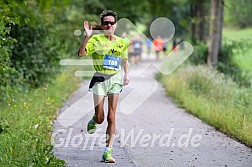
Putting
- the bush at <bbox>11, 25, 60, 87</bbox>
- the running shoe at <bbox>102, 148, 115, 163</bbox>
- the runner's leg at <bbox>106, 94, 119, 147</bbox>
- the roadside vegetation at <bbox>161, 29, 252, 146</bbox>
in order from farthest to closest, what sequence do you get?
1. the bush at <bbox>11, 25, 60, 87</bbox>
2. the roadside vegetation at <bbox>161, 29, 252, 146</bbox>
3. the runner's leg at <bbox>106, 94, 119, 147</bbox>
4. the running shoe at <bbox>102, 148, 115, 163</bbox>

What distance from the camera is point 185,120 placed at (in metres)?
13.3

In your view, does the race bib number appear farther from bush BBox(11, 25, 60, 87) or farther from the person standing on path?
bush BBox(11, 25, 60, 87)

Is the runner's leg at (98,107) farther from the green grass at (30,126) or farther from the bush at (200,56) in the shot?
the bush at (200,56)

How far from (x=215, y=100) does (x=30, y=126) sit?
18.8 feet

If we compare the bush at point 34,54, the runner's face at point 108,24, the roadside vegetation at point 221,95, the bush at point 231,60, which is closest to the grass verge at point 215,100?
the roadside vegetation at point 221,95

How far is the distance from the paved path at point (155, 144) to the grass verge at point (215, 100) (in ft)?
0.69

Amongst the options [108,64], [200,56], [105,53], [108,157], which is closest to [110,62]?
[108,64]

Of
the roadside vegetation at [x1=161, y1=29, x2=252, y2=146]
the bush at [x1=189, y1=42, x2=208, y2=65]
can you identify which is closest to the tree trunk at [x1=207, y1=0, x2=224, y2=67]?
the roadside vegetation at [x1=161, y1=29, x2=252, y2=146]

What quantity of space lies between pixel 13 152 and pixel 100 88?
1510mm

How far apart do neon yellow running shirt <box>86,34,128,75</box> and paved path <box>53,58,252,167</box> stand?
1.31 metres

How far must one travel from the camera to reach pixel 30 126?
10.1 m

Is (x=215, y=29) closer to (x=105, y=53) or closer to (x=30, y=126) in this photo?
(x=30, y=126)

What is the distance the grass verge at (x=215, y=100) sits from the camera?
11.1 meters

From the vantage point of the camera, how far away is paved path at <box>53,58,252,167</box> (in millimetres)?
8656
